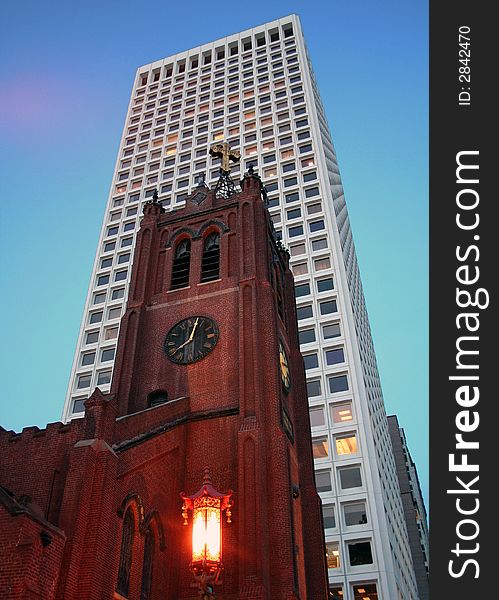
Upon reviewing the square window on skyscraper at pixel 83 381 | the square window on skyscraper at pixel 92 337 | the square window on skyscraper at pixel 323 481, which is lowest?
the square window on skyscraper at pixel 323 481

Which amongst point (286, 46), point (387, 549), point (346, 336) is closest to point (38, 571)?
point (387, 549)

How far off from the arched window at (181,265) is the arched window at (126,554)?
12918mm

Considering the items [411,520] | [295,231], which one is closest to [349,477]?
[295,231]

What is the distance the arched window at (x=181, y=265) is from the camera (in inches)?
1144

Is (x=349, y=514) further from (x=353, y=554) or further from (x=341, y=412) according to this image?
(x=341, y=412)

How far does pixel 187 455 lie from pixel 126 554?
501 centimetres

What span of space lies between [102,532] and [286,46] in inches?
3033

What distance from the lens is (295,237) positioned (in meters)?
57.4

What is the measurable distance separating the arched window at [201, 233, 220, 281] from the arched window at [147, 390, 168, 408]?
20.7ft

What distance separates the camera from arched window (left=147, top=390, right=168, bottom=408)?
24.1 metres

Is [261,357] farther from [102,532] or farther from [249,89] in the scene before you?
[249,89]

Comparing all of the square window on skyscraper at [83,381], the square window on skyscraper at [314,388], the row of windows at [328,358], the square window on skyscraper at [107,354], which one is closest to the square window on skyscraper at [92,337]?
the square window on skyscraper at [107,354]

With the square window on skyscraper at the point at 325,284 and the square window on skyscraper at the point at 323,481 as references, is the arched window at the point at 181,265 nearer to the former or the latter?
the square window on skyscraper at the point at 323,481

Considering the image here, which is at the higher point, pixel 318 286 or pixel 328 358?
pixel 318 286
